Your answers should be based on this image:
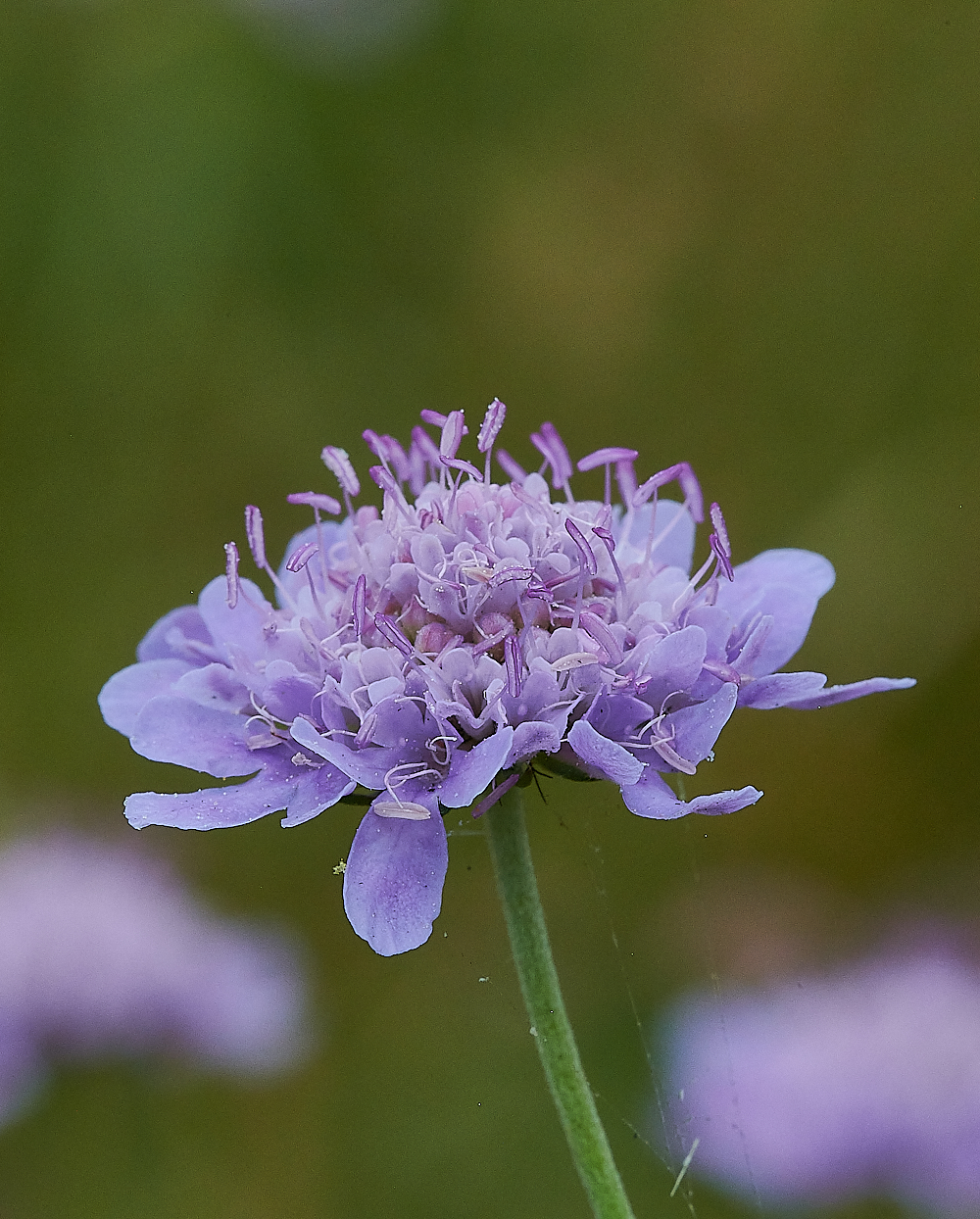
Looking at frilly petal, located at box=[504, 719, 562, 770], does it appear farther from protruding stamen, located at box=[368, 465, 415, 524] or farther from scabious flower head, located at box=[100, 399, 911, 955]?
protruding stamen, located at box=[368, 465, 415, 524]

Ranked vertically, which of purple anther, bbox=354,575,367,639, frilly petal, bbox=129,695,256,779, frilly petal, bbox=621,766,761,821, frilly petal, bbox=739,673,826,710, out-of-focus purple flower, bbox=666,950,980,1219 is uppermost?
purple anther, bbox=354,575,367,639

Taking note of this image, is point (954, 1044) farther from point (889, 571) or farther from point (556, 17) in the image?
point (556, 17)

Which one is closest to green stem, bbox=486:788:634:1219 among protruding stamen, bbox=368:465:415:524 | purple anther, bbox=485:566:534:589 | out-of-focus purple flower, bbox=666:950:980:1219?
purple anther, bbox=485:566:534:589

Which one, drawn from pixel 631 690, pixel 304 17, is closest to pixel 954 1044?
pixel 631 690

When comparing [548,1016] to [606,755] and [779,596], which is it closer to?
[606,755]

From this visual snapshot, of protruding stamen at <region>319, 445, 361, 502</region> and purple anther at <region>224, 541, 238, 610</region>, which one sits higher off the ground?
protruding stamen at <region>319, 445, 361, 502</region>

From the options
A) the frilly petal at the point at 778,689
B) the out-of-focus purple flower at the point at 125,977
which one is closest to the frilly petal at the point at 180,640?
the frilly petal at the point at 778,689

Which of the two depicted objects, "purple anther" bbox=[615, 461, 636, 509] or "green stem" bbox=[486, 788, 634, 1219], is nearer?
"green stem" bbox=[486, 788, 634, 1219]

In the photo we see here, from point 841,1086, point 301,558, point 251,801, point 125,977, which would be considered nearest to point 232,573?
point 301,558

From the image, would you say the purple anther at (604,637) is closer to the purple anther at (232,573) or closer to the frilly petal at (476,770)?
the frilly petal at (476,770)
